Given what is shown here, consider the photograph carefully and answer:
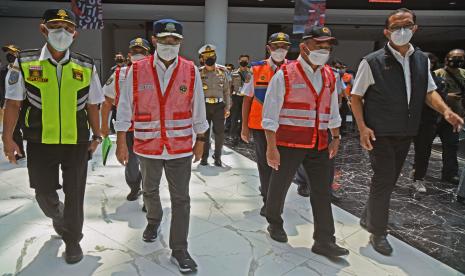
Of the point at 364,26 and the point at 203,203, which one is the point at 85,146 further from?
the point at 364,26

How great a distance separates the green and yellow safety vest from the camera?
213 centimetres

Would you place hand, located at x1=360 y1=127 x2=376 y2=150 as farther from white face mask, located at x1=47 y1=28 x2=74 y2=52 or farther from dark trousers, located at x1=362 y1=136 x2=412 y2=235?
white face mask, located at x1=47 y1=28 x2=74 y2=52

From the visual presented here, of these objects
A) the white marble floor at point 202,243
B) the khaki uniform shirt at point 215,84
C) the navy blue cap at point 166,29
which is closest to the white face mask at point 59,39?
the navy blue cap at point 166,29

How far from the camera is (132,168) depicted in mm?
3506

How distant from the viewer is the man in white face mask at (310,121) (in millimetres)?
2479

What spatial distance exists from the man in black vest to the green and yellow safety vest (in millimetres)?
1968

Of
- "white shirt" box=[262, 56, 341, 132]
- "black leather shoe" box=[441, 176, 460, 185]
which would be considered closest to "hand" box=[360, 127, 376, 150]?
"white shirt" box=[262, 56, 341, 132]

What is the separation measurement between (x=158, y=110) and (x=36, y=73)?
755mm

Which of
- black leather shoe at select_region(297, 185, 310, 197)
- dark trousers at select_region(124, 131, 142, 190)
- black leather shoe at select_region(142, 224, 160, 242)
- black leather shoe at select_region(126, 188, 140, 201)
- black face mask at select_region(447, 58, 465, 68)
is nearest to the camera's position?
black leather shoe at select_region(142, 224, 160, 242)

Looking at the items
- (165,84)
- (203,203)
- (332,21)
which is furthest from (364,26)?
(165,84)

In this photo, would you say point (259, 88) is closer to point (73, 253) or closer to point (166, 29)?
point (166, 29)

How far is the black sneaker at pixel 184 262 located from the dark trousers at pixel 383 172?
1431 mm

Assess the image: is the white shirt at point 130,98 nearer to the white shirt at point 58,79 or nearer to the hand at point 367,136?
the white shirt at point 58,79

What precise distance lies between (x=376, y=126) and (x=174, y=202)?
1546 mm
